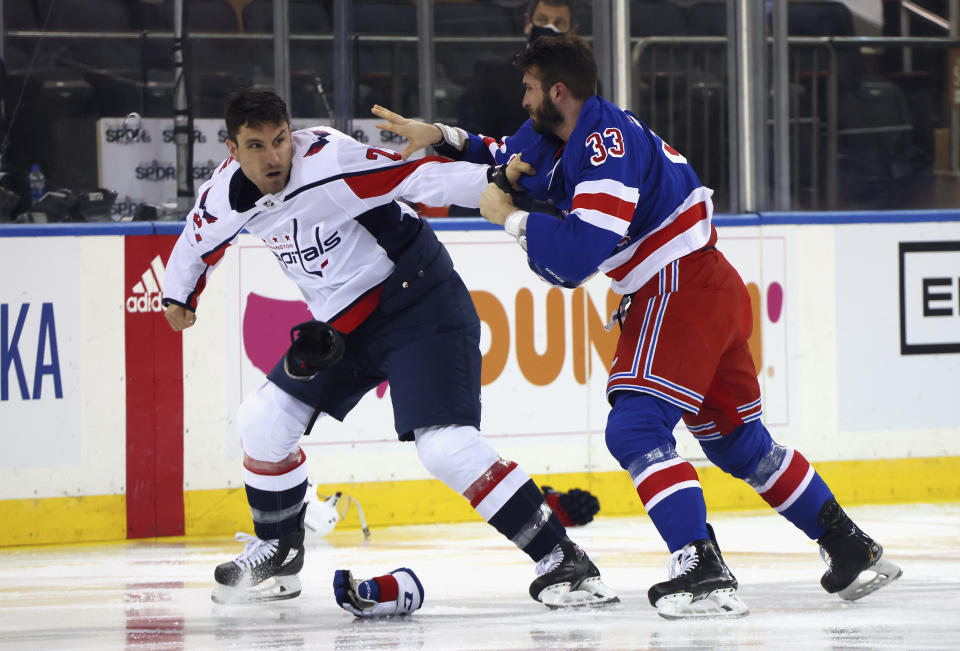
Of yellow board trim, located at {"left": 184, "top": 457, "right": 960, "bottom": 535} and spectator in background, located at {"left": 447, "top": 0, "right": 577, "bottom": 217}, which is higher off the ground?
spectator in background, located at {"left": 447, "top": 0, "right": 577, "bottom": 217}

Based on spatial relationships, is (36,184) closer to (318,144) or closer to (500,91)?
(500,91)

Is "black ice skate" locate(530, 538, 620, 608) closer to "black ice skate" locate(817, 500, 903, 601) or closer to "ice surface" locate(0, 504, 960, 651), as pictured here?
"ice surface" locate(0, 504, 960, 651)

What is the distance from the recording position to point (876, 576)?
10.8 feet

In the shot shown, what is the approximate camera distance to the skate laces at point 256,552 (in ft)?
11.6

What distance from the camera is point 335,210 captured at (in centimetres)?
335

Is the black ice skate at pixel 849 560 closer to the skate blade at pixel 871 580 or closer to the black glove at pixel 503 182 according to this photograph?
the skate blade at pixel 871 580

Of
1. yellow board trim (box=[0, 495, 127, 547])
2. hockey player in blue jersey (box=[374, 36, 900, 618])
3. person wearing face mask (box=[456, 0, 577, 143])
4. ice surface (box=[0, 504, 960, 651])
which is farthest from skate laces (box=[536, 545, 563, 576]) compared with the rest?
person wearing face mask (box=[456, 0, 577, 143])

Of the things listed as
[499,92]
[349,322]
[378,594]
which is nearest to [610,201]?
[349,322]

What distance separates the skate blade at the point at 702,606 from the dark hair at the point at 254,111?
145 centimetres

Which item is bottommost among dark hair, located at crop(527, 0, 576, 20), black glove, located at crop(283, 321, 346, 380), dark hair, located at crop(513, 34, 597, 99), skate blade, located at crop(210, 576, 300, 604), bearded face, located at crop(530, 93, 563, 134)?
skate blade, located at crop(210, 576, 300, 604)

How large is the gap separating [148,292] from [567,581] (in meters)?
2.24

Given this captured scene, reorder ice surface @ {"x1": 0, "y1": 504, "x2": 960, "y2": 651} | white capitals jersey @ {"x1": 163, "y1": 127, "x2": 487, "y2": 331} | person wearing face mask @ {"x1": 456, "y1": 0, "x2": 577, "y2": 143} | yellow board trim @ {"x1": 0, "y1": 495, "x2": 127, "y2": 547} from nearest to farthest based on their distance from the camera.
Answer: ice surface @ {"x1": 0, "y1": 504, "x2": 960, "y2": 651}, white capitals jersey @ {"x1": 163, "y1": 127, "x2": 487, "y2": 331}, yellow board trim @ {"x1": 0, "y1": 495, "x2": 127, "y2": 547}, person wearing face mask @ {"x1": 456, "y1": 0, "x2": 577, "y2": 143}

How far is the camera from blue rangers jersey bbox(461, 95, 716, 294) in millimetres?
2949

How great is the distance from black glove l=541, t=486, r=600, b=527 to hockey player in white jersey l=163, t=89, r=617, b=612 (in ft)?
4.91
